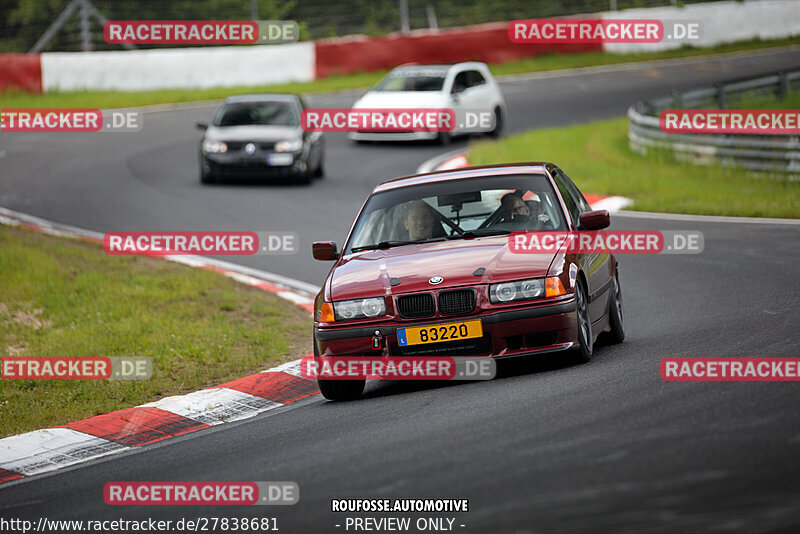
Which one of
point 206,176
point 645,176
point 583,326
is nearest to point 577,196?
point 583,326

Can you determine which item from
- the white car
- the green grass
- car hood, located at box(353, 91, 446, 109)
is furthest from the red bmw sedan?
car hood, located at box(353, 91, 446, 109)

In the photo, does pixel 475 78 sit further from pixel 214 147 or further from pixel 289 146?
pixel 214 147

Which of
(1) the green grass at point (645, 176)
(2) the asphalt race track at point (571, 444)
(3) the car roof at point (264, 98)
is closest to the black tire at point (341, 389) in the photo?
(2) the asphalt race track at point (571, 444)

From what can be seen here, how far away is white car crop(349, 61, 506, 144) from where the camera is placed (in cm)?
2636

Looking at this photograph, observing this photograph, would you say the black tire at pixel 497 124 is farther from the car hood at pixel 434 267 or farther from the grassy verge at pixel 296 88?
the car hood at pixel 434 267

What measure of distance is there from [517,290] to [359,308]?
1032 mm

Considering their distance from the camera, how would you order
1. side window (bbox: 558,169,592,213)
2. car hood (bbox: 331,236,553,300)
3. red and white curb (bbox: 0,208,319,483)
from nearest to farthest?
red and white curb (bbox: 0,208,319,483), car hood (bbox: 331,236,553,300), side window (bbox: 558,169,592,213)

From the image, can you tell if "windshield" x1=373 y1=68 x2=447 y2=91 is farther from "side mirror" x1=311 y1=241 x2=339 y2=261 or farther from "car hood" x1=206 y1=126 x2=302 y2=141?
"side mirror" x1=311 y1=241 x2=339 y2=261

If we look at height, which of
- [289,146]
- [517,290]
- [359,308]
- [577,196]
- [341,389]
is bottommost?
[341,389]

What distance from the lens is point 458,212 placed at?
31.1 feet

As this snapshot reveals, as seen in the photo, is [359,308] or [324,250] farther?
[324,250]

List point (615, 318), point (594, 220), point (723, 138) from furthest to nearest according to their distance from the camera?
point (723, 138) < point (615, 318) < point (594, 220)

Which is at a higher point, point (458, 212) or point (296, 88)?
point (458, 212)

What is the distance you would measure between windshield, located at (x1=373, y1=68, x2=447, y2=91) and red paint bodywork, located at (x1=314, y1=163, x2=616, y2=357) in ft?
60.1
